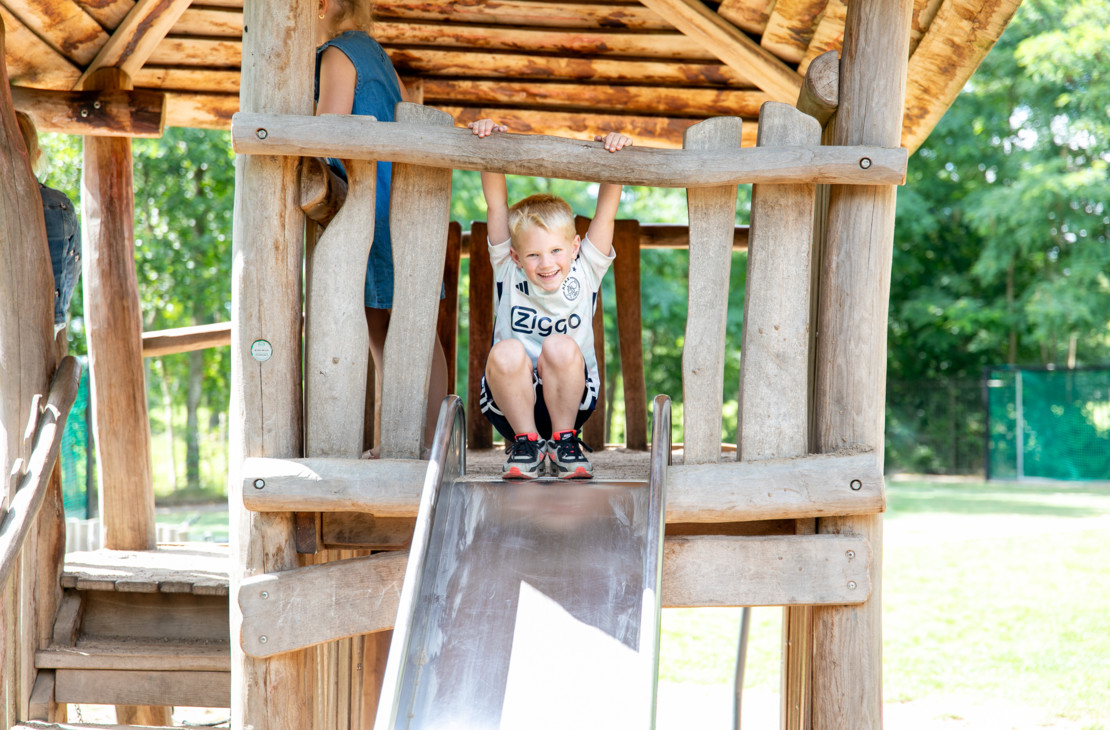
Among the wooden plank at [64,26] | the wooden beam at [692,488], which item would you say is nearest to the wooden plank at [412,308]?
the wooden beam at [692,488]

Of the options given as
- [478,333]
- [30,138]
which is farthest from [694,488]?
[30,138]

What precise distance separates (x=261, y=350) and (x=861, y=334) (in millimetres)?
1845

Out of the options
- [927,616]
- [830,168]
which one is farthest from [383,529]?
[927,616]

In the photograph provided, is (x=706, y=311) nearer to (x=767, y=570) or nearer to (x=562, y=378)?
(x=562, y=378)

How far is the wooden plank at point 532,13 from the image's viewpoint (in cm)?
539

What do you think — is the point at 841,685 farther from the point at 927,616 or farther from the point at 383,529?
the point at 927,616

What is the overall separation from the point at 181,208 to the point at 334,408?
16.5m

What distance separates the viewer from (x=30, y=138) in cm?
399

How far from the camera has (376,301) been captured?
144 inches

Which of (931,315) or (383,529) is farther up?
(931,315)

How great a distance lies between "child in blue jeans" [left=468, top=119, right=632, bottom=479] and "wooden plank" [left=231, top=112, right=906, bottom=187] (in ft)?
1.09

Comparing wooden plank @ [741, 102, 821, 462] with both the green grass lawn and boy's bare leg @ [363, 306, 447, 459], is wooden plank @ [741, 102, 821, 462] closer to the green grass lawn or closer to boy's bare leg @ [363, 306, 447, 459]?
boy's bare leg @ [363, 306, 447, 459]

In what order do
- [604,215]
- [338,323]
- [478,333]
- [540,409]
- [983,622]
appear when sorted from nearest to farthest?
[338,323], [604,215], [540,409], [478,333], [983,622]

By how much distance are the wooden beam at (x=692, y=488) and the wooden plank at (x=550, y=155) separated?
0.86 metres
